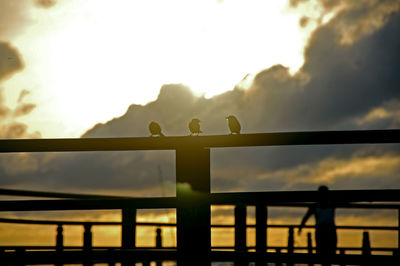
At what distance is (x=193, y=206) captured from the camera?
12.4ft

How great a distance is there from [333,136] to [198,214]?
893mm

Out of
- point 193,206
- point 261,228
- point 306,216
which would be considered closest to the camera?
point 193,206

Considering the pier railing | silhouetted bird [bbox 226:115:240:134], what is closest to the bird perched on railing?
silhouetted bird [bbox 226:115:240:134]

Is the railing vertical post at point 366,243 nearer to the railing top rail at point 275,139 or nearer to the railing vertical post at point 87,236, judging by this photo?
the railing vertical post at point 87,236

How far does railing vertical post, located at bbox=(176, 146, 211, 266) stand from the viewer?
3729 millimetres

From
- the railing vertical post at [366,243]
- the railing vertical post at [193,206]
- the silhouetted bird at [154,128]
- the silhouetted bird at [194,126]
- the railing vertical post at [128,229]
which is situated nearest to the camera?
the railing vertical post at [193,206]

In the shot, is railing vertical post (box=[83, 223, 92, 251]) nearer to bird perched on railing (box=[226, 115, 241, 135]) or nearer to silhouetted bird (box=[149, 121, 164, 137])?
bird perched on railing (box=[226, 115, 241, 135])

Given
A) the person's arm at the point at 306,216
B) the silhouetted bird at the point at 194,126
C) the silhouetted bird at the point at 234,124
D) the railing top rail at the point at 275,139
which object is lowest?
the railing top rail at the point at 275,139

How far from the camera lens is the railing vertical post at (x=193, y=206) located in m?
3.73

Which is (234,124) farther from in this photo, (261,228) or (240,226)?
(261,228)

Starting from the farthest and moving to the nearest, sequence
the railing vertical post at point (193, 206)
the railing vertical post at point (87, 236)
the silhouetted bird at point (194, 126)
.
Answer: the silhouetted bird at point (194, 126) < the railing vertical post at point (87, 236) < the railing vertical post at point (193, 206)

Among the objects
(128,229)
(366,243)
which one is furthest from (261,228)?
(366,243)

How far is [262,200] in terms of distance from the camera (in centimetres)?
378

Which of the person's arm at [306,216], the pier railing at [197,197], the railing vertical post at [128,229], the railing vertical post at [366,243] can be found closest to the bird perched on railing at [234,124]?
the person's arm at [306,216]
